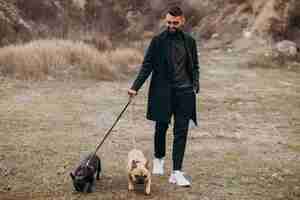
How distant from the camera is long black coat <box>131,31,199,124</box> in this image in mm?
5254

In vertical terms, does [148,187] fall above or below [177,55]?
below

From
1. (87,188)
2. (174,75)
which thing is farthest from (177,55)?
(87,188)

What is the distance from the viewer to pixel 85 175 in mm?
5086

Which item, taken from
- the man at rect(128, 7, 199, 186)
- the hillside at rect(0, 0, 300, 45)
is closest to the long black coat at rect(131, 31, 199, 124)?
the man at rect(128, 7, 199, 186)

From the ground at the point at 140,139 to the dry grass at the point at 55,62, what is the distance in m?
0.50

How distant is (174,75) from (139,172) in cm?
95

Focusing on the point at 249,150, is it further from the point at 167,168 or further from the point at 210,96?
the point at 210,96

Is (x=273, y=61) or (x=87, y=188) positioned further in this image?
(x=273, y=61)

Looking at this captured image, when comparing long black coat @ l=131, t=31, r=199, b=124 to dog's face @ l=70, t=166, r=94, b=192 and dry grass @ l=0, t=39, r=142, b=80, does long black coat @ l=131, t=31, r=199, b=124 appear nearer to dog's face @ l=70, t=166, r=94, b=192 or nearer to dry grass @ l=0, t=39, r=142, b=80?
dog's face @ l=70, t=166, r=94, b=192

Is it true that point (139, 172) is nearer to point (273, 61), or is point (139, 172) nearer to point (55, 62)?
point (55, 62)

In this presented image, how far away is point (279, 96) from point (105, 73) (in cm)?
415

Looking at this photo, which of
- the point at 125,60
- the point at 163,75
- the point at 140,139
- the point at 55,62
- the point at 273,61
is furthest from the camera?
the point at 273,61

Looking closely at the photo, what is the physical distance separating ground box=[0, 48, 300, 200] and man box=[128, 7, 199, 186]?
0.72 metres

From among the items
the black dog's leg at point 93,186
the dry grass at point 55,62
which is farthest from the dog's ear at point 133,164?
the dry grass at point 55,62
